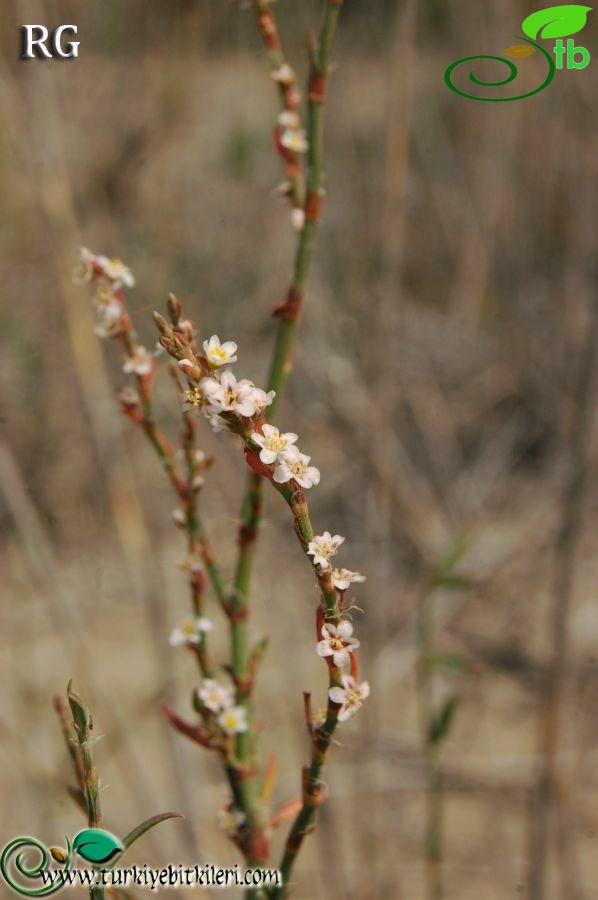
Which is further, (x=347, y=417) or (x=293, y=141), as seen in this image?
(x=347, y=417)

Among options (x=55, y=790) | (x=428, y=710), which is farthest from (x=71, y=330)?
(x=55, y=790)

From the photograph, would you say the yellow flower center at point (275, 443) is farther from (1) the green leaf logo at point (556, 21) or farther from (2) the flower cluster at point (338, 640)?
(1) the green leaf logo at point (556, 21)

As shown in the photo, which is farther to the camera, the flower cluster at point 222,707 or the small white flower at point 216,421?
the flower cluster at point 222,707

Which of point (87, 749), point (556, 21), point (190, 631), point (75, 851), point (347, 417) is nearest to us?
point (87, 749)

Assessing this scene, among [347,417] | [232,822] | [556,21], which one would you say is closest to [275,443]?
[232,822]

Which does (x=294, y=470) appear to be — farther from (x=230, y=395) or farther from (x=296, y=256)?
(x=296, y=256)

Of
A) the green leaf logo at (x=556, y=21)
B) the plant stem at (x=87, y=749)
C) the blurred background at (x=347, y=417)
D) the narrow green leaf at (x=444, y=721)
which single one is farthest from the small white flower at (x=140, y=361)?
the green leaf logo at (x=556, y=21)

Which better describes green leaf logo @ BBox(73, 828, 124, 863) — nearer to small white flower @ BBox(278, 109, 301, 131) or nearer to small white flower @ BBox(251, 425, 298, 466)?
small white flower @ BBox(251, 425, 298, 466)
